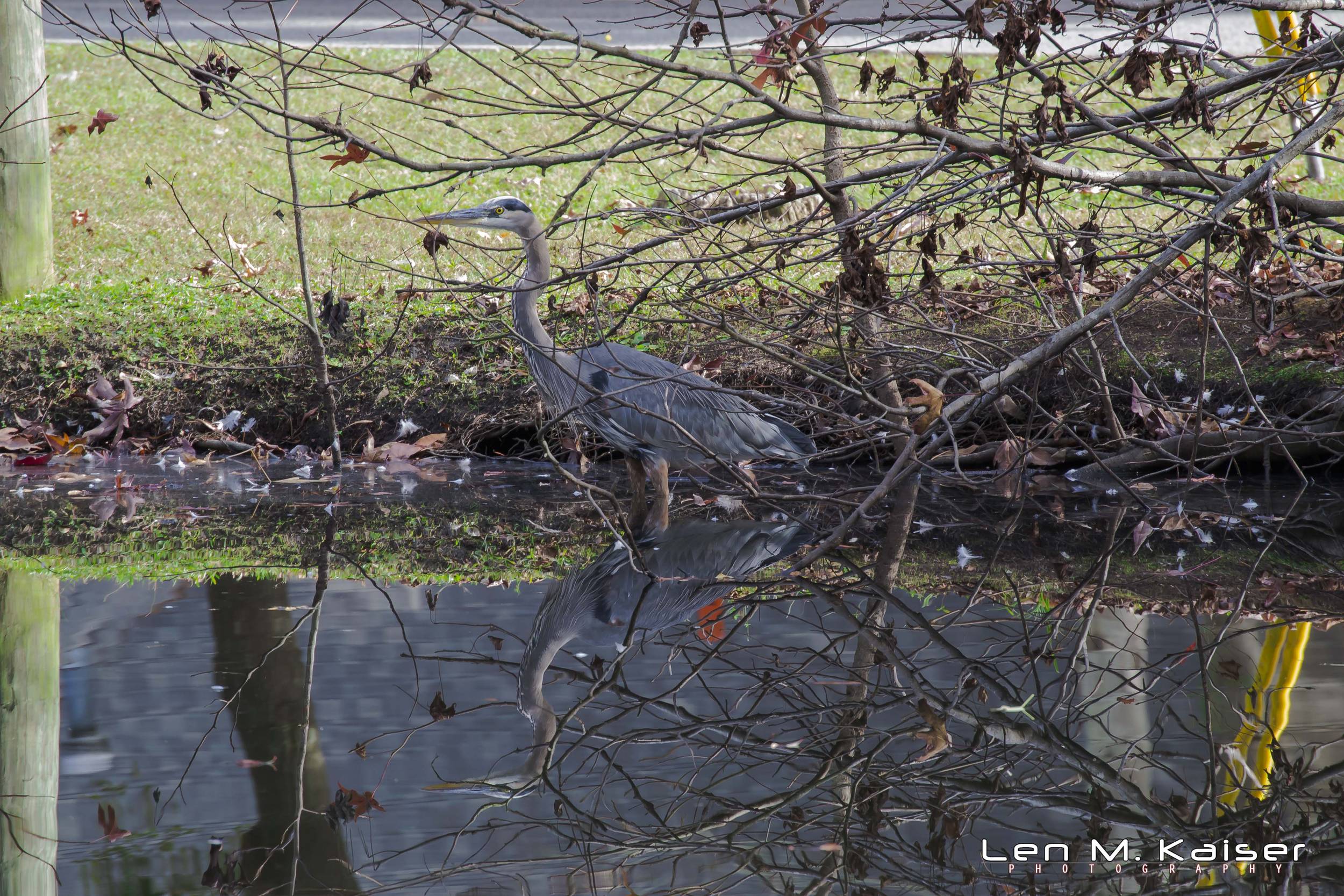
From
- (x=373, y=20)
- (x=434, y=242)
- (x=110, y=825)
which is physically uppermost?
(x=373, y=20)

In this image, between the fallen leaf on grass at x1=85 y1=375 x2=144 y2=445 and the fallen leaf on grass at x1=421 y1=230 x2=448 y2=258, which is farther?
the fallen leaf on grass at x1=85 y1=375 x2=144 y2=445

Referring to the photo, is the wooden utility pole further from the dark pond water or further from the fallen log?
the fallen log

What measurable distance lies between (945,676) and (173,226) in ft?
28.9

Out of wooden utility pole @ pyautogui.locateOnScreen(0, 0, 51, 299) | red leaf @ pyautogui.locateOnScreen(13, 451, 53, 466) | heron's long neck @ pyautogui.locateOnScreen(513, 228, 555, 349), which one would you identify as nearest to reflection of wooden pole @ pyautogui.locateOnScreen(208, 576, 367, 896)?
heron's long neck @ pyautogui.locateOnScreen(513, 228, 555, 349)

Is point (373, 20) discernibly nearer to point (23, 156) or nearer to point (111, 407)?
point (23, 156)

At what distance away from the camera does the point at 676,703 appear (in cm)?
351

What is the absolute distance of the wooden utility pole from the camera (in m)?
8.44

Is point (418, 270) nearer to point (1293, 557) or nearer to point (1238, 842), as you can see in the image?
point (1293, 557)

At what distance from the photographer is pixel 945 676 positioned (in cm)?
364

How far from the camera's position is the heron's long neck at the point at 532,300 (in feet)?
21.7

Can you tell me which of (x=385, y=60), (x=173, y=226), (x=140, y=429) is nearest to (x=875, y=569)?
(x=140, y=429)

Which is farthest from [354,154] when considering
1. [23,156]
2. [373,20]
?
[373,20]

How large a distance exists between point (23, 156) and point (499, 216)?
4199 millimetres

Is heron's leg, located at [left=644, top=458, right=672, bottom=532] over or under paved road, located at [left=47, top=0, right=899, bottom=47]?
under
